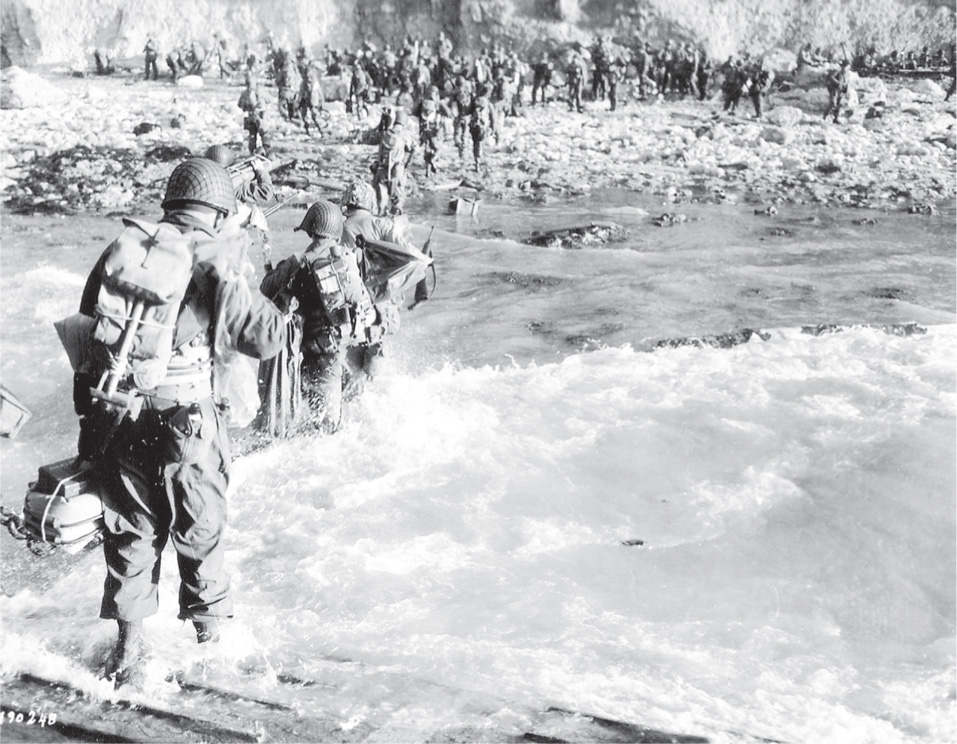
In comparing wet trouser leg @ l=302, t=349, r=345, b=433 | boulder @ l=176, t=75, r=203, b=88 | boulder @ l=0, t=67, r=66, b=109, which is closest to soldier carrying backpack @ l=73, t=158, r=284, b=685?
wet trouser leg @ l=302, t=349, r=345, b=433

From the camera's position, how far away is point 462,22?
32406mm

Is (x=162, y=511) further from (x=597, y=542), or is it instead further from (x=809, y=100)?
(x=809, y=100)

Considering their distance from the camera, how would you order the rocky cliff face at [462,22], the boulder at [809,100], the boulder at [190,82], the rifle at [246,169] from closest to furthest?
the rifle at [246,169] < the boulder at [809,100] < the boulder at [190,82] < the rocky cliff face at [462,22]

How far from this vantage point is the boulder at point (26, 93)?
2428cm

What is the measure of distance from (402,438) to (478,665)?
7.49ft

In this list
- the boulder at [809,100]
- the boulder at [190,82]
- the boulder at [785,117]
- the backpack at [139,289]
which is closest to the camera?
the backpack at [139,289]

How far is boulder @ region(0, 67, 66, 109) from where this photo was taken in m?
24.3

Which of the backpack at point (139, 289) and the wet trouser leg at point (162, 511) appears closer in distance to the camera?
the backpack at point (139, 289)

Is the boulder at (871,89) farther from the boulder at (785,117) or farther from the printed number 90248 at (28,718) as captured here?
the printed number 90248 at (28,718)

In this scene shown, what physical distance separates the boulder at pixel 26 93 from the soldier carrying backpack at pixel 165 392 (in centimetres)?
2436

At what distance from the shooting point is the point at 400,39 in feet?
109

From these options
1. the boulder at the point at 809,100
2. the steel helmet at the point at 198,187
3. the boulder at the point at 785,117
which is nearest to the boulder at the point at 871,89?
the boulder at the point at 809,100

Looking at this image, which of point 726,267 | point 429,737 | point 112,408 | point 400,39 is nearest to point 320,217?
point 112,408

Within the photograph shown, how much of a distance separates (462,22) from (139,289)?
104ft
